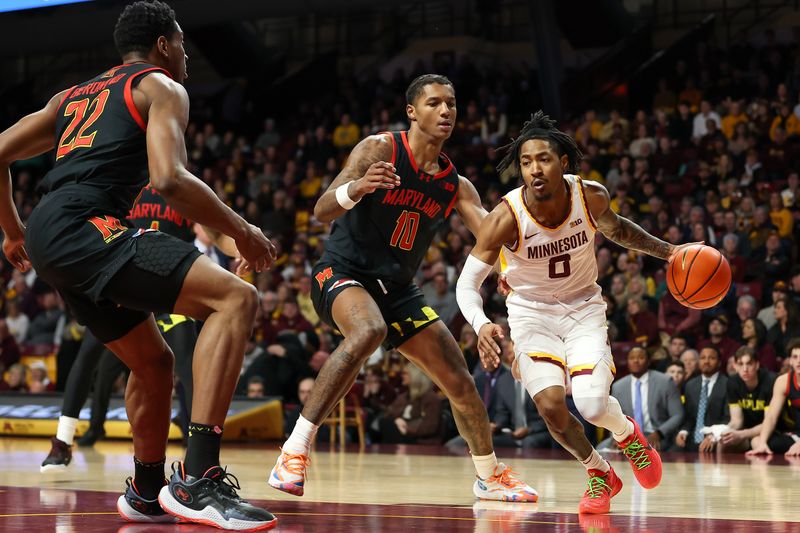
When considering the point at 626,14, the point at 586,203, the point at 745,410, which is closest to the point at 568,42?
the point at 626,14

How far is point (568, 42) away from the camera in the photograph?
19.8 metres

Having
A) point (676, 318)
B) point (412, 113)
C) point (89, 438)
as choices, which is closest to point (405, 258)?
point (412, 113)

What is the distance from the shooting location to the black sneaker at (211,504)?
3742mm

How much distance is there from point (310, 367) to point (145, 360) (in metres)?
7.64

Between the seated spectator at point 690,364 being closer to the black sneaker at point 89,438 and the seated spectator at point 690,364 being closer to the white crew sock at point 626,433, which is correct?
the white crew sock at point 626,433

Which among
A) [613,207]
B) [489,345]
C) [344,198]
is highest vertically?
[613,207]

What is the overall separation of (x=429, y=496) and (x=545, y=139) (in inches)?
72.7

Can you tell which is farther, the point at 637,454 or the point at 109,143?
the point at 637,454

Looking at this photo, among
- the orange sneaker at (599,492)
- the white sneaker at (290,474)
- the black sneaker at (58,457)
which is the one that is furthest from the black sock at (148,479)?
the black sneaker at (58,457)

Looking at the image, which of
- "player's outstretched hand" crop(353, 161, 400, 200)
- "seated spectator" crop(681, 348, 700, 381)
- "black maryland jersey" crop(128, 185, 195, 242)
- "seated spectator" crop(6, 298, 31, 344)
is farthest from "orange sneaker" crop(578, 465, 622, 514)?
"seated spectator" crop(6, 298, 31, 344)

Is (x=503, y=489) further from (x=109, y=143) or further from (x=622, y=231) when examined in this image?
(x=109, y=143)

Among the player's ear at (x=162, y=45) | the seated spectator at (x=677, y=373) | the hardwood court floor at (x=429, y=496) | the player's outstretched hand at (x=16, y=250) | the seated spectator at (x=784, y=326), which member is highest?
the player's ear at (x=162, y=45)

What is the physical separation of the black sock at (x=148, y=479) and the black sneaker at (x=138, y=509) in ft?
0.06

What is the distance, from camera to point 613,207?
13.6 m
